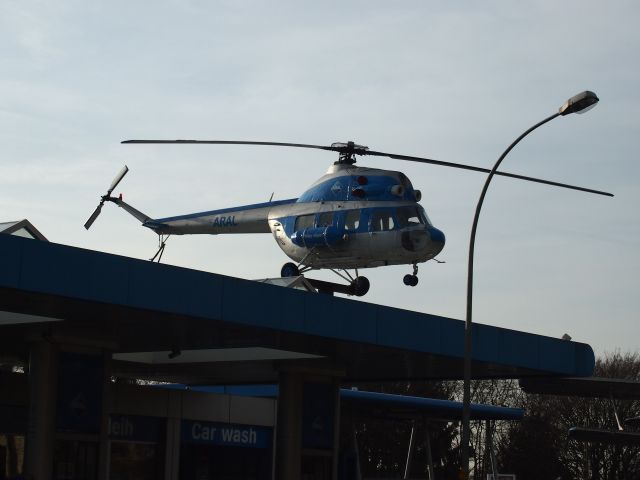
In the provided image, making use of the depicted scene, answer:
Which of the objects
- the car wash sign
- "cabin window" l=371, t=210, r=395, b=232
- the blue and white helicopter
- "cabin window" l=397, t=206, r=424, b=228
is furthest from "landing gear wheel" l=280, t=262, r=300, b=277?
the car wash sign

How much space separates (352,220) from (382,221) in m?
0.90

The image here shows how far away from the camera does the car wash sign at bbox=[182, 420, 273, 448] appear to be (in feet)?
111

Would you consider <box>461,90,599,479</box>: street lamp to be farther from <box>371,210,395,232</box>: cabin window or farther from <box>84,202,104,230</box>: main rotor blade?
<box>84,202,104,230</box>: main rotor blade

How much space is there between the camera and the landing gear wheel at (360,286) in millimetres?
34125

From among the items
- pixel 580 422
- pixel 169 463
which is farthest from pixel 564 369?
pixel 580 422

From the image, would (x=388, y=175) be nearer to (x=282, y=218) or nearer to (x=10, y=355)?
(x=282, y=218)

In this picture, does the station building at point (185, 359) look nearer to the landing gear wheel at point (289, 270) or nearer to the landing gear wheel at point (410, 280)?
the landing gear wheel at point (410, 280)

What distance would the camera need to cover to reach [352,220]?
33.1 meters

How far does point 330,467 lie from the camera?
31.8 meters

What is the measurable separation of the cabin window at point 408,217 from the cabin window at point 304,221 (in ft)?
8.82

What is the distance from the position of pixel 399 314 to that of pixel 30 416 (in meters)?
8.55

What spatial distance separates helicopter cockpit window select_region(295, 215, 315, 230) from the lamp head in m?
12.4

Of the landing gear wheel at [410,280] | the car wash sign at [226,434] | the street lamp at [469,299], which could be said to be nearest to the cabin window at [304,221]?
the landing gear wheel at [410,280]

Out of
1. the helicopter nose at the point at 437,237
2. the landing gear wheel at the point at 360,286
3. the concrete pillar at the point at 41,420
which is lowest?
the concrete pillar at the point at 41,420
